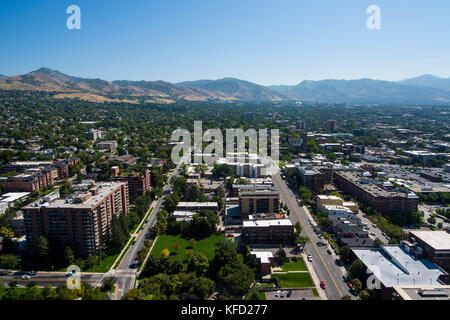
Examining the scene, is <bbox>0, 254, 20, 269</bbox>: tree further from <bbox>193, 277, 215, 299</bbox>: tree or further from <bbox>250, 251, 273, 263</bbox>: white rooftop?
<bbox>250, 251, 273, 263</bbox>: white rooftop

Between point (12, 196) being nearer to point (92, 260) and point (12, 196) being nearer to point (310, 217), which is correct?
point (92, 260)

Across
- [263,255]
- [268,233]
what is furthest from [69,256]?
[268,233]

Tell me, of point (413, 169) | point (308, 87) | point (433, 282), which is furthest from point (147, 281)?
point (308, 87)

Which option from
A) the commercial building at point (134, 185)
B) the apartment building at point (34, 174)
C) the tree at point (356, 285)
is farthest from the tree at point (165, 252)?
the apartment building at point (34, 174)

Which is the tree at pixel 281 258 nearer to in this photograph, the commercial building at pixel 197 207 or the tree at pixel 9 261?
the commercial building at pixel 197 207
